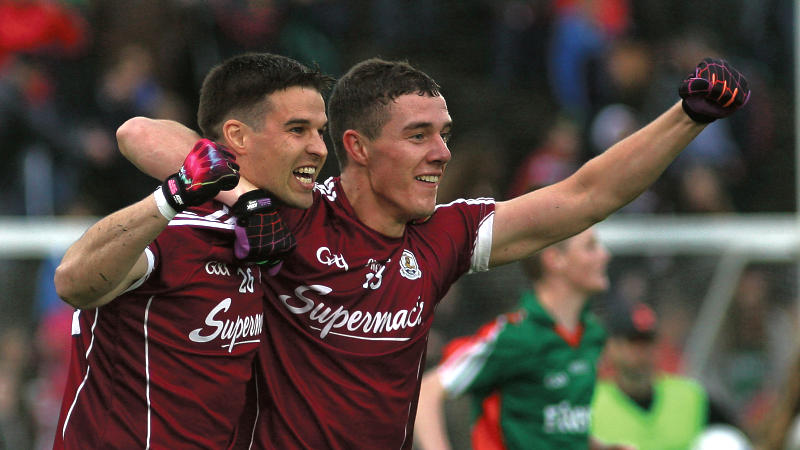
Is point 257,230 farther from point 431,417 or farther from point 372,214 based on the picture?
point 431,417

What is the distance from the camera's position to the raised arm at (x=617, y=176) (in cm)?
383

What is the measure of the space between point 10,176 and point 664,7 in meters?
5.64

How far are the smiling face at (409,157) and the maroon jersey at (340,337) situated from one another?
0.14 meters

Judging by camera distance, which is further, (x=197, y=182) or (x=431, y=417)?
(x=431, y=417)

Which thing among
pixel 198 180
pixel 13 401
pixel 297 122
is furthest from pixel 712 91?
pixel 13 401

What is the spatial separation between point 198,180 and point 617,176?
1.48 m

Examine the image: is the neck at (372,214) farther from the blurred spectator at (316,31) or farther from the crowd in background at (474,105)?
the blurred spectator at (316,31)

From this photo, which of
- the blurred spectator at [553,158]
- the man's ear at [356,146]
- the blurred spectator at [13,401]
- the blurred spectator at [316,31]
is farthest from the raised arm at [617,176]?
the blurred spectator at [316,31]

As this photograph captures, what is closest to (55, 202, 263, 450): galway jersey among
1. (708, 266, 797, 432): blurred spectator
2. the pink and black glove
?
the pink and black glove

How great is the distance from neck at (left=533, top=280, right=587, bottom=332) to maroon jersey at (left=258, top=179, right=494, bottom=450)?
168 cm

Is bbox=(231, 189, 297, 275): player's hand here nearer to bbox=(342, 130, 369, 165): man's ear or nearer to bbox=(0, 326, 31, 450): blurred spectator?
bbox=(342, 130, 369, 165): man's ear

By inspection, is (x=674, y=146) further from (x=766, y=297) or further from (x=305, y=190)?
(x=766, y=297)

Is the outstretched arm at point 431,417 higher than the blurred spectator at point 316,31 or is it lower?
lower

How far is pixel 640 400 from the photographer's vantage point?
6.64m
